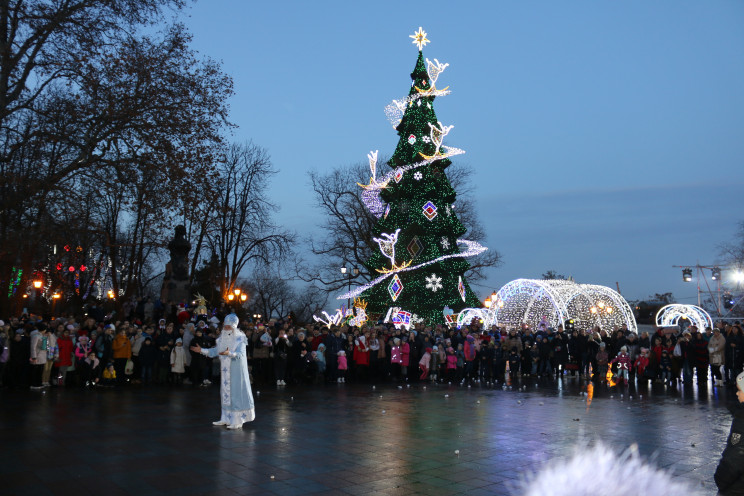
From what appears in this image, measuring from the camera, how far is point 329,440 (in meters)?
8.80

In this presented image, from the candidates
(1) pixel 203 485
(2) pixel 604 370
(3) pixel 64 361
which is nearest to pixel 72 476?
(1) pixel 203 485

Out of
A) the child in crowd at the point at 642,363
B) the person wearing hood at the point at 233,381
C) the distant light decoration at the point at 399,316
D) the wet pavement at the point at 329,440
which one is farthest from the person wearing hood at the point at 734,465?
the distant light decoration at the point at 399,316

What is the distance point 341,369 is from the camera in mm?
18391

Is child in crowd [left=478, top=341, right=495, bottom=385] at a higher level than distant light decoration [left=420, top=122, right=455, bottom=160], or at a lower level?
lower

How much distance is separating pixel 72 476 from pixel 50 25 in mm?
11925

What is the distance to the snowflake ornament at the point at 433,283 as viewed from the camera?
103ft

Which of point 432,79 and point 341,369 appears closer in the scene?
point 341,369

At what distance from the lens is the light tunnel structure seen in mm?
24547

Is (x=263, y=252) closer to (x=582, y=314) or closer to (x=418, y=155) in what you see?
(x=418, y=155)

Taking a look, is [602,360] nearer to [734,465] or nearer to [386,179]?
[386,179]

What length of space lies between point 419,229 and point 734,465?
92.2 ft

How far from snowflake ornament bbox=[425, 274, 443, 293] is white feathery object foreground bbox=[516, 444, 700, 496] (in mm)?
23503

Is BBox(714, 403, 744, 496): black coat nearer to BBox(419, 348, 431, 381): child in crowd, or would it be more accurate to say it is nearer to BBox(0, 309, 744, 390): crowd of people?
BBox(0, 309, 744, 390): crowd of people

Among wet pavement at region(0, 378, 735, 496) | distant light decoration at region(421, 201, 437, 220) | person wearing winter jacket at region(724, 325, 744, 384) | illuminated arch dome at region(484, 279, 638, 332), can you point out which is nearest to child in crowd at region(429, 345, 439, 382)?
wet pavement at region(0, 378, 735, 496)
